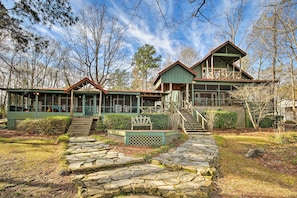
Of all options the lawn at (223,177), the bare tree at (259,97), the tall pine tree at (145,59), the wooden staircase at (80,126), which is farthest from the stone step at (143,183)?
the tall pine tree at (145,59)

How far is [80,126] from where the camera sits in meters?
11.8

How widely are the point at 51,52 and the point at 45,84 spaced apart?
18.7 feet

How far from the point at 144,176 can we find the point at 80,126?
912cm

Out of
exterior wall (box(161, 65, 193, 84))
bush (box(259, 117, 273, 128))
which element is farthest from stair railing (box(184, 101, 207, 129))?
bush (box(259, 117, 273, 128))

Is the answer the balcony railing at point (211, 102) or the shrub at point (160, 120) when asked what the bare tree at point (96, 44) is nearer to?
the shrub at point (160, 120)

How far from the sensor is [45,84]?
26.6 meters

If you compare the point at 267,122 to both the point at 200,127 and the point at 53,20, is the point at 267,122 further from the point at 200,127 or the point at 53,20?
the point at 53,20

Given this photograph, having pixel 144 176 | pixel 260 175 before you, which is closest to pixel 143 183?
pixel 144 176

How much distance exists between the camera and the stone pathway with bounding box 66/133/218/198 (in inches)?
128

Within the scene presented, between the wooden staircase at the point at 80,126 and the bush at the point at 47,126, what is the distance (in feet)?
1.95

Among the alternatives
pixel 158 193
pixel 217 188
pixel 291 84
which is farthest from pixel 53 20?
pixel 291 84

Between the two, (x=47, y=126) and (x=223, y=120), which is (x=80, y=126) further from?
(x=223, y=120)

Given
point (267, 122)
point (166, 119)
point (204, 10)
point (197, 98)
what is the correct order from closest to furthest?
point (204, 10)
point (166, 119)
point (267, 122)
point (197, 98)

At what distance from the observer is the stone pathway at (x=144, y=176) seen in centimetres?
325
